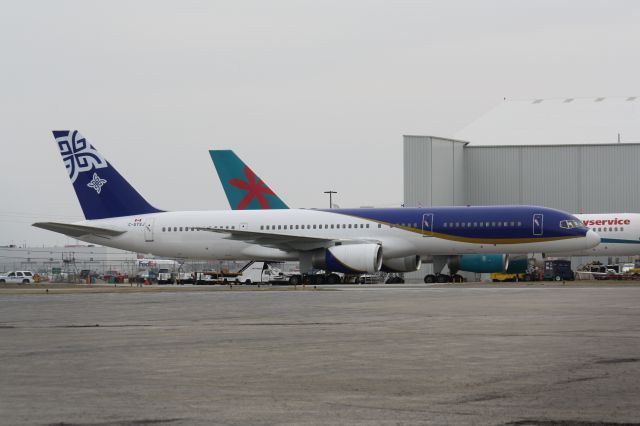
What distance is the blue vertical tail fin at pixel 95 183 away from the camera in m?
58.6

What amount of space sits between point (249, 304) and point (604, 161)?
180ft

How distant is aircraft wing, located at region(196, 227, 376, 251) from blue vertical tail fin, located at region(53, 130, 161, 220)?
5825 mm

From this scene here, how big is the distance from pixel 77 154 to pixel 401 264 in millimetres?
19592

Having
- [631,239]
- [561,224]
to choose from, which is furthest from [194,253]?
[631,239]

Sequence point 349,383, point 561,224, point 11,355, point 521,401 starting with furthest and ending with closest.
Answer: point 561,224
point 11,355
point 349,383
point 521,401

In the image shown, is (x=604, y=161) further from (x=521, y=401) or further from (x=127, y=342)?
(x=521, y=401)

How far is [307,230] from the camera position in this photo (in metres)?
55.9

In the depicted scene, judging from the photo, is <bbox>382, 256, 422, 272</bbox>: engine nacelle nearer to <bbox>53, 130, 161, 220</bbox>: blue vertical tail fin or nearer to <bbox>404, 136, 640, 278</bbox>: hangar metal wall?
<bbox>53, 130, 161, 220</bbox>: blue vertical tail fin

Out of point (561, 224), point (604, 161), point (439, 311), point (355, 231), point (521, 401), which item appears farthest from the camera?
point (604, 161)

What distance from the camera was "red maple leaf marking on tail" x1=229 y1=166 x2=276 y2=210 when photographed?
229ft

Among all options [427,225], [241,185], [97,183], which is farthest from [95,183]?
[427,225]

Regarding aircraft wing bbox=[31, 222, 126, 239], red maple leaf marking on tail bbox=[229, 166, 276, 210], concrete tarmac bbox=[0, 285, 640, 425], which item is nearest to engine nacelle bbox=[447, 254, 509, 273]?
red maple leaf marking on tail bbox=[229, 166, 276, 210]

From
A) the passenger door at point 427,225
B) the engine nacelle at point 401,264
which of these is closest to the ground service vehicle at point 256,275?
the engine nacelle at point 401,264

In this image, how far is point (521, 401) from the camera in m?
9.45
